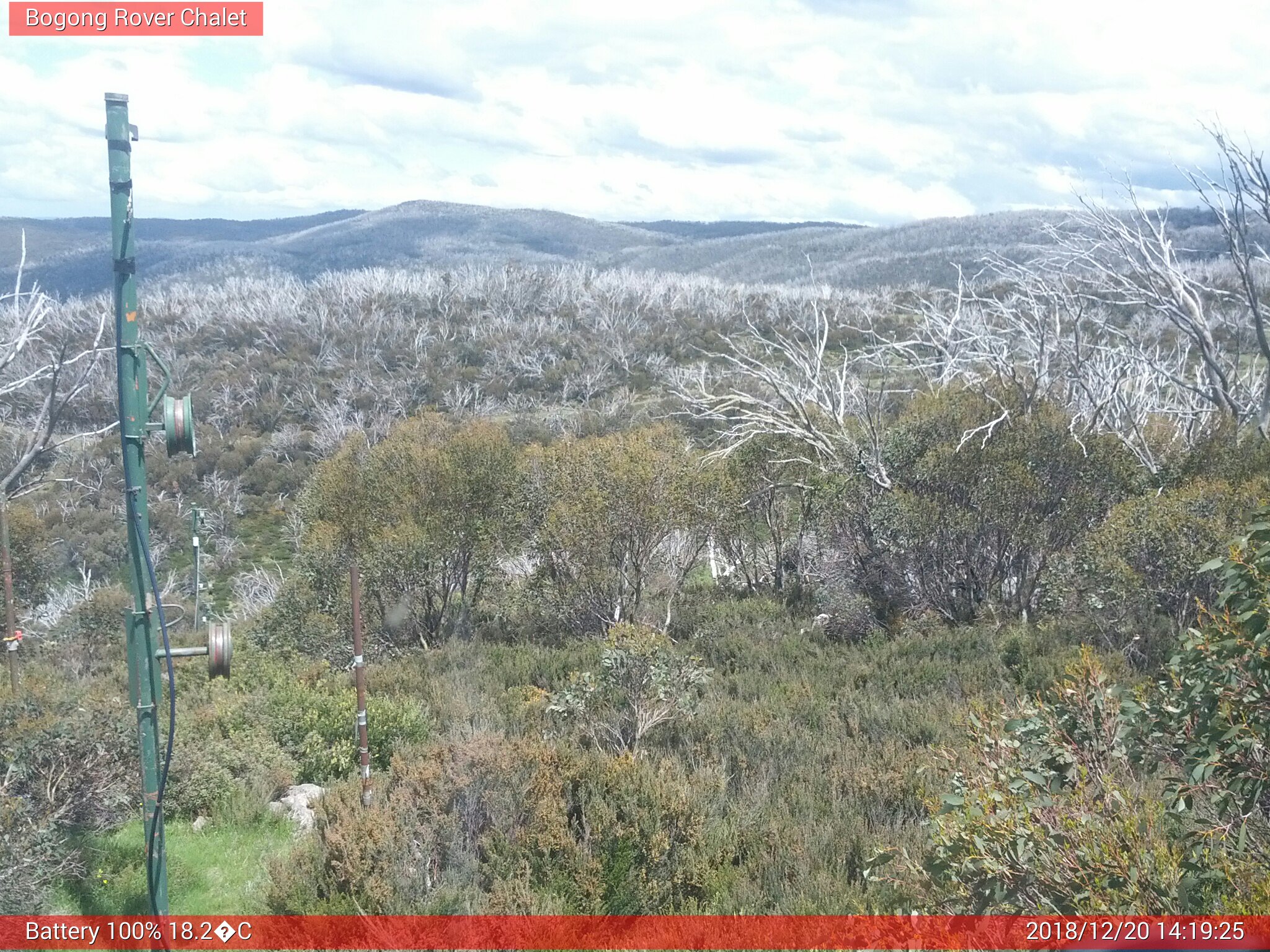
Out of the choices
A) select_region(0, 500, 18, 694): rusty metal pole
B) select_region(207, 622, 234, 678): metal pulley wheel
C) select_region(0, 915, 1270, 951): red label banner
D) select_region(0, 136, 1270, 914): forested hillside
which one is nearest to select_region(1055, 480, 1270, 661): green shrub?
select_region(0, 136, 1270, 914): forested hillside

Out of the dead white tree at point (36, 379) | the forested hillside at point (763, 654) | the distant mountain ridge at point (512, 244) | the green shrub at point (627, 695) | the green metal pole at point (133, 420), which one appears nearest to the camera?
the forested hillside at point (763, 654)

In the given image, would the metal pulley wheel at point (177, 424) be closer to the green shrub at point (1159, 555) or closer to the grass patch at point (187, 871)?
the grass patch at point (187, 871)

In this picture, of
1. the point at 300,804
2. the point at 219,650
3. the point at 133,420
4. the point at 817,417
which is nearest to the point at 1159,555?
the point at 817,417

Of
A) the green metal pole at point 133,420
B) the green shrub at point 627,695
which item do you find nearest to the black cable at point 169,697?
the green metal pole at point 133,420

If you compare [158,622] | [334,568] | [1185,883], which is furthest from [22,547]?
[1185,883]

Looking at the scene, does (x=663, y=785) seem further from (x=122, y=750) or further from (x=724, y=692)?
(x=724, y=692)

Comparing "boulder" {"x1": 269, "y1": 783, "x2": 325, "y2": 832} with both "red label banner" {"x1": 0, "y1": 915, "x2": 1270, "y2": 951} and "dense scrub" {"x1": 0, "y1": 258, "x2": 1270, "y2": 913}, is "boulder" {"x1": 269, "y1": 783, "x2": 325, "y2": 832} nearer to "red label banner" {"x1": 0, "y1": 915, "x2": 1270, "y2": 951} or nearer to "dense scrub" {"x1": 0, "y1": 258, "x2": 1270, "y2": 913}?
"dense scrub" {"x1": 0, "y1": 258, "x2": 1270, "y2": 913}
